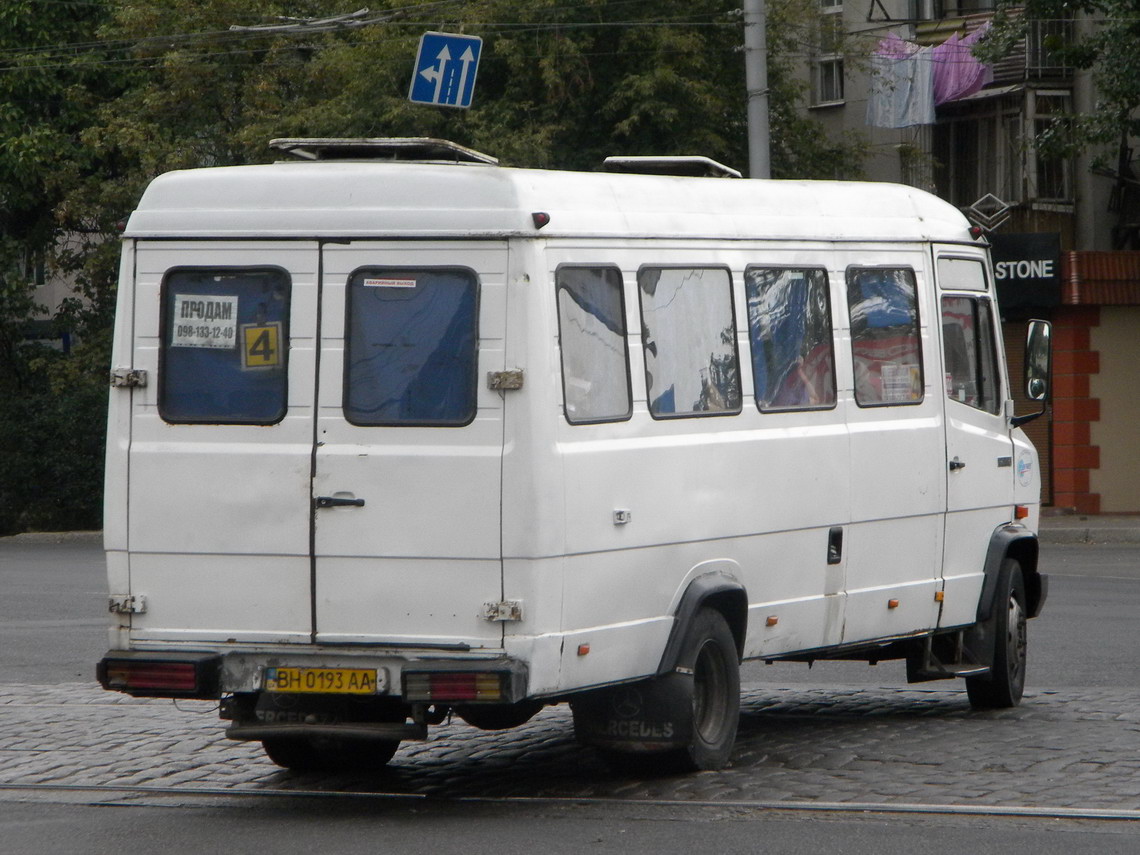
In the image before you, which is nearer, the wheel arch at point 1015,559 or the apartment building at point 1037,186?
the wheel arch at point 1015,559

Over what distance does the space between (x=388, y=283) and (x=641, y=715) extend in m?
2.02

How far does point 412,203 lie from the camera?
7.55m

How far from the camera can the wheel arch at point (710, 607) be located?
26.2 feet

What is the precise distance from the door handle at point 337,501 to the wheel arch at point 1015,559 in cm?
412

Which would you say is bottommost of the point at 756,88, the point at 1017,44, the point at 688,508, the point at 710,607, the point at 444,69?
the point at 710,607

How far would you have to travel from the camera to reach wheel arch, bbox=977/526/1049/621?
1035cm

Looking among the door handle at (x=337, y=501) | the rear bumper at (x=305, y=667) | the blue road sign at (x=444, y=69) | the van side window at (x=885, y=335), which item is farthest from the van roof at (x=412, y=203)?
the blue road sign at (x=444, y=69)

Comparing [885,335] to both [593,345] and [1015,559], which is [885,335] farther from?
[593,345]

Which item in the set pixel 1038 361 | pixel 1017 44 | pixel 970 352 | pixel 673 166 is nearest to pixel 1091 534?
pixel 1017 44

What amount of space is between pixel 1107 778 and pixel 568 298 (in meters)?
2.97

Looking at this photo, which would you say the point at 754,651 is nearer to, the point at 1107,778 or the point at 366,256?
the point at 1107,778

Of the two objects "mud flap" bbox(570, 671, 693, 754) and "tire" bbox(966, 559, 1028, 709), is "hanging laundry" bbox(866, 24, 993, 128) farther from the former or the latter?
"mud flap" bbox(570, 671, 693, 754)

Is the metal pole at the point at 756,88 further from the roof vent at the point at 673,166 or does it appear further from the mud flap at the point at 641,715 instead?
the mud flap at the point at 641,715

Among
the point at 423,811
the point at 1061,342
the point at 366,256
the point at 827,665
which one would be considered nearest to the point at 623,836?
the point at 423,811
